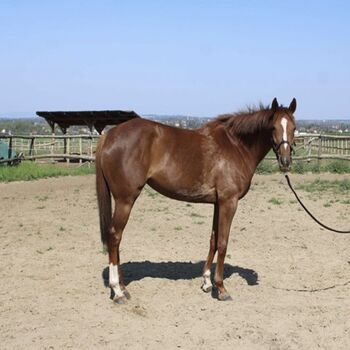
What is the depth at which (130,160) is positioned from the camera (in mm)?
4988

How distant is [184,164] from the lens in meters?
→ 5.17

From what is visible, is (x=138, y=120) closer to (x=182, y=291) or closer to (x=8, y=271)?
(x=182, y=291)

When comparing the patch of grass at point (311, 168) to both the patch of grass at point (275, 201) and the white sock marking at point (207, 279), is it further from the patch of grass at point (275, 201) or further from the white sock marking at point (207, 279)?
the white sock marking at point (207, 279)

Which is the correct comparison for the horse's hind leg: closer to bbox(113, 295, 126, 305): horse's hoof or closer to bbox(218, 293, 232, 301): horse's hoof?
bbox(113, 295, 126, 305): horse's hoof

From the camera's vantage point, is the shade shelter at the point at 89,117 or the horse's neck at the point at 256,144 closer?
the horse's neck at the point at 256,144

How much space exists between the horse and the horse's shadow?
1.88ft

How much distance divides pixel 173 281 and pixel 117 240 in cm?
101

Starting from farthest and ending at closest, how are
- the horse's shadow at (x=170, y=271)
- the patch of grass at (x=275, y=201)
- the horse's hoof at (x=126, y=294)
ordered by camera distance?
1. the patch of grass at (x=275, y=201)
2. the horse's shadow at (x=170, y=271)
3. the horse's hoof at (x=126, y=294)

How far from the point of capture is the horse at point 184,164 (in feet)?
16.5

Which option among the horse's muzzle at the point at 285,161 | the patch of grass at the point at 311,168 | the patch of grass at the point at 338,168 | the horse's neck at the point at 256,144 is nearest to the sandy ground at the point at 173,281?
the horse's muzzle at the point at 285,161

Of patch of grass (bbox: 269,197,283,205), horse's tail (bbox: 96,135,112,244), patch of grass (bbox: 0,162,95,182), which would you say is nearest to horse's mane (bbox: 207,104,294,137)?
horse's tail (bbox: 96,135,112,244)

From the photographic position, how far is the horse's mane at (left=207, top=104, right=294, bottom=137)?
209 inches

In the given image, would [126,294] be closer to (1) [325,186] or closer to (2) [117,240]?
(2) [117,240]

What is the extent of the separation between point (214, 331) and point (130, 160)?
1.80m
